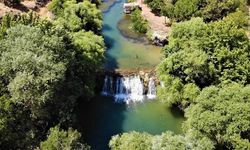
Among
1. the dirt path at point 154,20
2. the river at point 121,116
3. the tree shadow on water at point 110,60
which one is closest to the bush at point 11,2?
the tree shadow on water at point 110,60

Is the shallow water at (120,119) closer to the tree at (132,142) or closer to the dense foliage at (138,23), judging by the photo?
the tree at (132,142)

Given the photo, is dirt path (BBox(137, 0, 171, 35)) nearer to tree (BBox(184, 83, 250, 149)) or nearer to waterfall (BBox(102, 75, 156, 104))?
waterfall (BBox(102, 75, 156, 104))

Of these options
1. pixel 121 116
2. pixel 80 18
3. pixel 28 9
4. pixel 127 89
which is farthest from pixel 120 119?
pixel 28 9

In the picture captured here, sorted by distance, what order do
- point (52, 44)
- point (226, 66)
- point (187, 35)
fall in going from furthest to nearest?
point (187, 35) < point (226, 66) < point (52, 44)

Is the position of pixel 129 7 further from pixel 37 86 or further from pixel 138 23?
pixel 37 86

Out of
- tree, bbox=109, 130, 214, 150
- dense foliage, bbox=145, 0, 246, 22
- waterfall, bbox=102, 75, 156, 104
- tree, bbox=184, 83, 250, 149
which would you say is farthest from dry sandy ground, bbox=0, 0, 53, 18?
tree, bbox=184, 83, 250, 149

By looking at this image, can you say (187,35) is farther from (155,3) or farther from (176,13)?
(155,3)

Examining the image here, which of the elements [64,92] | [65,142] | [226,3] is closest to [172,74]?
[64,92]
